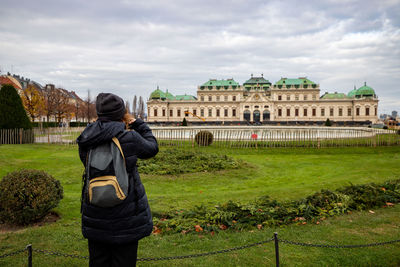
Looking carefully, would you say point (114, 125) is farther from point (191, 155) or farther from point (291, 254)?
point (191, 155)

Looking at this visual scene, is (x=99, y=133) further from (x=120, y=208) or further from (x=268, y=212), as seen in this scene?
(x=268, y=212)

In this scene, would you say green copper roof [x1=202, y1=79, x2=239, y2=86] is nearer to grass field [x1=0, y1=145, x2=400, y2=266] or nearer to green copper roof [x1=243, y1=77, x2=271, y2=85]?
green copper roof [x1=243, y1=77, x2=271, y2=85]

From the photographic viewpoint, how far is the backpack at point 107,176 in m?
2.39

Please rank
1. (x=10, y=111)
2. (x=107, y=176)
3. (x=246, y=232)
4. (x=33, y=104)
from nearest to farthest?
1. (x=107, y=176)
2. (x=246, y=232)
3. (x=10, y=111)
4. (x=33, y=104)

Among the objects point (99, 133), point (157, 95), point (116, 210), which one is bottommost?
point (116, 210)

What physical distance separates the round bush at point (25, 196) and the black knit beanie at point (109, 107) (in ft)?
13.7

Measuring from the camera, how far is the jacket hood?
2.44 metres

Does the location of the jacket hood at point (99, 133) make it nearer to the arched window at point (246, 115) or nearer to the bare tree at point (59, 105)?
the bare tree at point (59, 105)

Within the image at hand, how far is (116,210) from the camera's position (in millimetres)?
2482

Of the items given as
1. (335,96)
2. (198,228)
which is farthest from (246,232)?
(335,96)

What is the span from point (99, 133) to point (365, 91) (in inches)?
3106

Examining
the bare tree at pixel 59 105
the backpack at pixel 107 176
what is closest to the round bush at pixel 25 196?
the backpack at pixel 107 176

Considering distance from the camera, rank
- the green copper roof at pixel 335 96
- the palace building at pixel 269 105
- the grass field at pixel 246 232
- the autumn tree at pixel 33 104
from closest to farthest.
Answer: the grass field at pixel 246 232 < the autumn tree at pixel 33 104 < the palace building at pixel 269 105 < the green copper roof at pixel 335 96

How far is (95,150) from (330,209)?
20.3 feet
